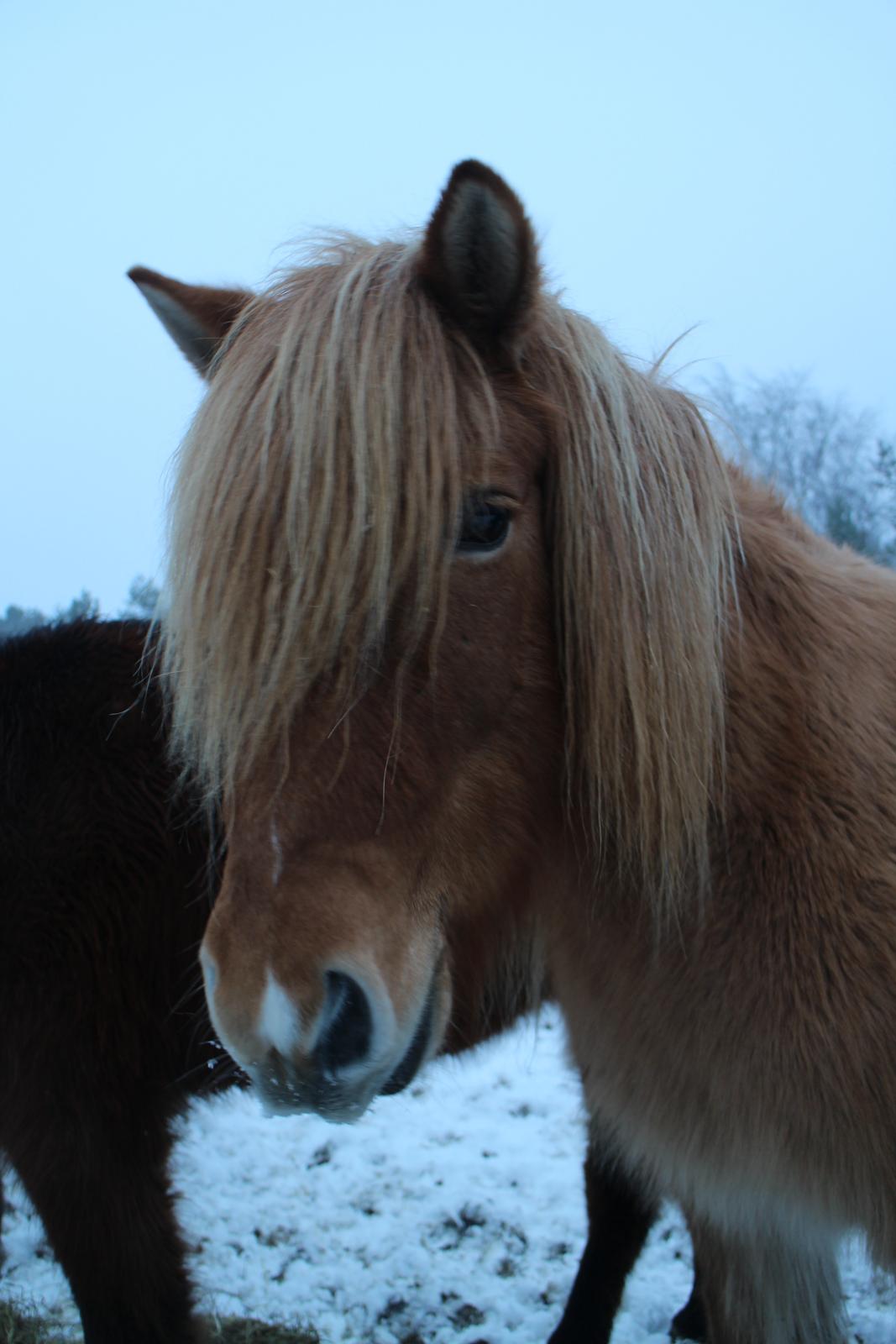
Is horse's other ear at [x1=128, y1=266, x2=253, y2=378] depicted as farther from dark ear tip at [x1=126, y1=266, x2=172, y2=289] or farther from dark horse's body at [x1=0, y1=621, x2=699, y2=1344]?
dark horse's body at [x1=0, y1=621, x2=699, y2=1344]

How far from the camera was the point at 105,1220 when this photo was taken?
2.39 m

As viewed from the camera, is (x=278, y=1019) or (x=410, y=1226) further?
(x=410, y=1226)

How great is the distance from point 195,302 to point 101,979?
165 centimetres

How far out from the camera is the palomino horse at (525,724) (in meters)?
1.33

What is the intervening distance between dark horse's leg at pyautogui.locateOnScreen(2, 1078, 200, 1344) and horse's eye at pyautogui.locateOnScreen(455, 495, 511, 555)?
184 cm

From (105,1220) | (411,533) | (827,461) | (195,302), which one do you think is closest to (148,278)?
(195,302)

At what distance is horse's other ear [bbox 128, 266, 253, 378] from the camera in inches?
72.2

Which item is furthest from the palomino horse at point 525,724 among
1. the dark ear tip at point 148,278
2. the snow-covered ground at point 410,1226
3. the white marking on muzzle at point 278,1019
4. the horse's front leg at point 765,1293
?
the snow-covered ground at point 410,1226

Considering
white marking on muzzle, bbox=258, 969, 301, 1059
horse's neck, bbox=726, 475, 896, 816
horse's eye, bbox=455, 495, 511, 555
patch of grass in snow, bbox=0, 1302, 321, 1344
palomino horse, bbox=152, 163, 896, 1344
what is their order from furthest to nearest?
patch of grass in snow, bbox=0, 1302, 321, 1344 < horse's neck, bbox=726, 475, 896, 816 < horse's eye, bbox=455, 495, 511, 555 < palomino horse, bbox=152, 163, 896, 1344 < white marking on muzzle, bbox=258, 969, 301, 1059

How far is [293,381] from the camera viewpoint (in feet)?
4.83

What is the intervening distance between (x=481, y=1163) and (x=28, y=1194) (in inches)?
88.1

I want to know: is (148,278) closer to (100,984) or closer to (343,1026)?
(343,1026)

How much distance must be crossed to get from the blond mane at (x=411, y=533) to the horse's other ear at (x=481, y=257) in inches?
1.6

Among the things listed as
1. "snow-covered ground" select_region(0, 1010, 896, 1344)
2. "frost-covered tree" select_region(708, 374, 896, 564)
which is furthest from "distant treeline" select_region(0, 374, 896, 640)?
"snow-covered ground" select_region(0, 1010, 896, 1344)
